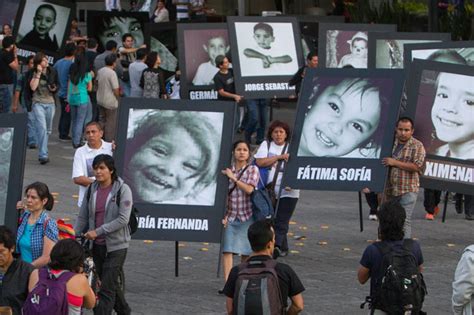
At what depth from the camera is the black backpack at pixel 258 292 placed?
29.6ft

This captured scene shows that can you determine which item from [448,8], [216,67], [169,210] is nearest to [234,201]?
[169,210]

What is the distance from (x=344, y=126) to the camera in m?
15.7

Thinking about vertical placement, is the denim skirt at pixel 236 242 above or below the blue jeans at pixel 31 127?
below

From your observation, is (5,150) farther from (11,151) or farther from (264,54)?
(264,54)

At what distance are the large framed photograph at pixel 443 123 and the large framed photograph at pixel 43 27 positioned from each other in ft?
31.8

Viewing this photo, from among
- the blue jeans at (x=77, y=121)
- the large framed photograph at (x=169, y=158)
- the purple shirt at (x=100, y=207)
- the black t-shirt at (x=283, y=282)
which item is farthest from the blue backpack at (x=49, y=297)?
the blue jeans at (x=77, y=121)

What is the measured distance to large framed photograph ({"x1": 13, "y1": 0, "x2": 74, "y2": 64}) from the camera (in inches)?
962

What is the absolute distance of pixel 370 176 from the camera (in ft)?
50.7

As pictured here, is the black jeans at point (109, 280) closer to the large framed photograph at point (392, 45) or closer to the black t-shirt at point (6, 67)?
the large framed photograph at point (392, 45)

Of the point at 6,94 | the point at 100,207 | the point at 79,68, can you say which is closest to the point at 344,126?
the point at 100,207

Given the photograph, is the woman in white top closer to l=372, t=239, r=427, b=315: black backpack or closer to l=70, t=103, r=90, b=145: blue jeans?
l=372, t=239, r=427, b=315: black backpack

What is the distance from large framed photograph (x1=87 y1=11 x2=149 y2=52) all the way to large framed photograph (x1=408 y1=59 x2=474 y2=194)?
11.2 metres

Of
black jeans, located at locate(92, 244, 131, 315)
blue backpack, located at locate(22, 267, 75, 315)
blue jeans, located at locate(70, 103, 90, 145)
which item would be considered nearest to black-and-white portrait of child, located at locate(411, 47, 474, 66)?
black jeans, located at locate(92, 244, 131, 315)

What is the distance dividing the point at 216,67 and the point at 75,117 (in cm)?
252
